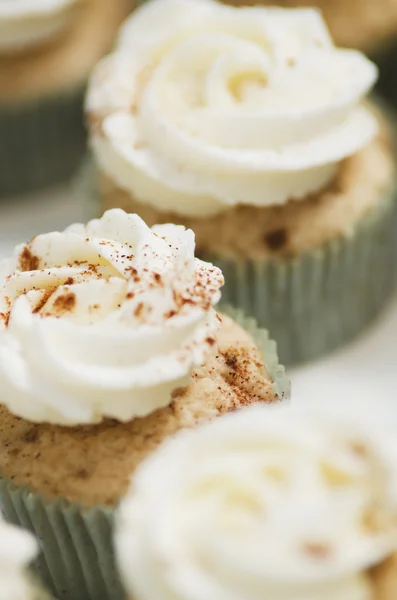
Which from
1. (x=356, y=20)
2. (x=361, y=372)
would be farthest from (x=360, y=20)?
(x=361, y=372)

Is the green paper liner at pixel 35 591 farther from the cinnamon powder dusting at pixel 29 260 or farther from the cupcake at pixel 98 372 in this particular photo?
the cinnamon powder dusting at pixel 29 260

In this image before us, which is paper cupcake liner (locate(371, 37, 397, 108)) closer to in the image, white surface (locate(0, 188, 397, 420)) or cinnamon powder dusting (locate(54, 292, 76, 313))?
white surface (locate(0, 188, 397, 420))

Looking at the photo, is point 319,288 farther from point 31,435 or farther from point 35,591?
point 35,591

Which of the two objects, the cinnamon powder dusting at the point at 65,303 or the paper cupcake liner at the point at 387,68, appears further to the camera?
the paper cupcake liner at the point at 387,68

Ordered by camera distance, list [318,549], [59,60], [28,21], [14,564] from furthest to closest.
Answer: [59,60] → [28,21] → [14,564] → [318,549]

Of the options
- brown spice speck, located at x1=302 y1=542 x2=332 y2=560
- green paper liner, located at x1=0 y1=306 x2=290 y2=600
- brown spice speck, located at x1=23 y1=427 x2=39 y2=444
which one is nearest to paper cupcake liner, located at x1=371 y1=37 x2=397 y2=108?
green paper liner, located at x1=0 y1=306 x2=290 y2=600

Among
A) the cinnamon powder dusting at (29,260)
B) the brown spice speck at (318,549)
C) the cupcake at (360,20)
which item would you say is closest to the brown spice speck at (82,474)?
the cinnamon powder dusting at (29,260)

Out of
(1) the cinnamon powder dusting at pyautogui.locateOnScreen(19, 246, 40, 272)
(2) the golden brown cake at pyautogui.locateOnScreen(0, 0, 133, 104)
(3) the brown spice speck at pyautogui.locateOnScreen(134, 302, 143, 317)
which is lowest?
(2) the golden brown cake at pyautogui.locateOnScreen(0, 0, 133, 104)
